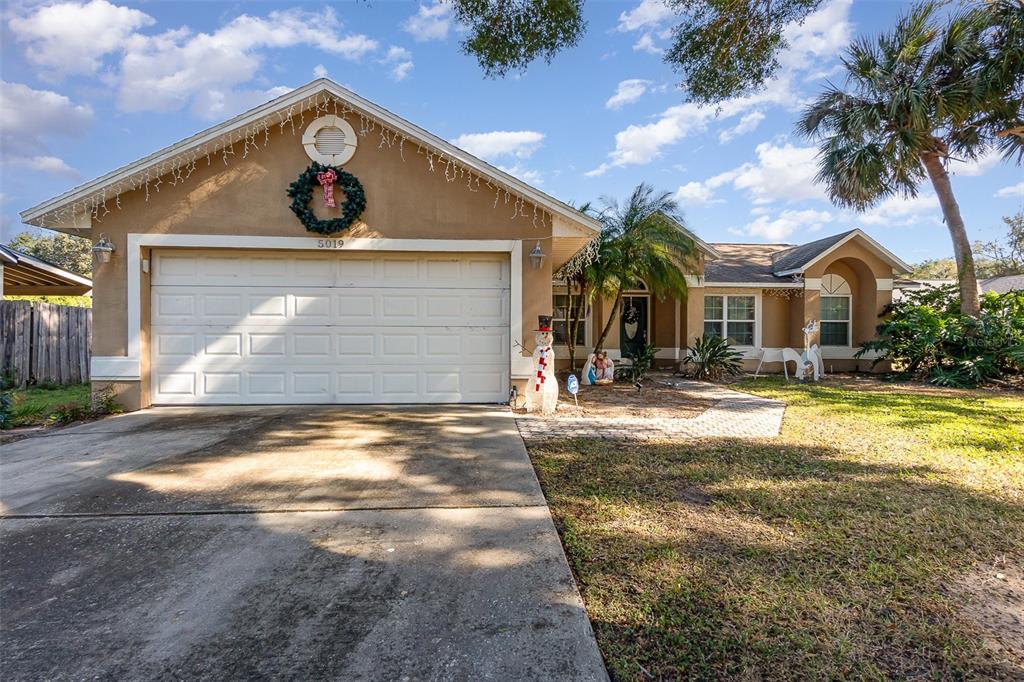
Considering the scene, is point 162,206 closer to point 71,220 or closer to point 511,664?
point 71,220

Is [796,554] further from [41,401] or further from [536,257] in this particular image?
[41,401]

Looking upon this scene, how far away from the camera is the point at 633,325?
14547mm

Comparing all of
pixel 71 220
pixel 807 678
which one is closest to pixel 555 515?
pixel 807 678

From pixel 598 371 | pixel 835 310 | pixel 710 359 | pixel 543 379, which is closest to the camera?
pixel 543 379

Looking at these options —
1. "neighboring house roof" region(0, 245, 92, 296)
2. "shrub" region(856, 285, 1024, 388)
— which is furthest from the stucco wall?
"shrub" region(856, 285, 1024, 388)

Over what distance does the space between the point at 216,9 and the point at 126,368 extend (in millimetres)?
6874

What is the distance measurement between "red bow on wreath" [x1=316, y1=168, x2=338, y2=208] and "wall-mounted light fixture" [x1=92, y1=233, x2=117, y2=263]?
128 inches

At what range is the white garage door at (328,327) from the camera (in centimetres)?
748

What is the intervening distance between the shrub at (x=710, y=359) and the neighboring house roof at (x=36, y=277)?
15899mm

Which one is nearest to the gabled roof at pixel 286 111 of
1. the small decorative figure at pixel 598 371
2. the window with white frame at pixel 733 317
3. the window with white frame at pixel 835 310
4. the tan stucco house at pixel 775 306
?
the small decorative figure at pixel 598 371

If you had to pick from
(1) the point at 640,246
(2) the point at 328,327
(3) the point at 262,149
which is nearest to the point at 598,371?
(1) the point at 640,246

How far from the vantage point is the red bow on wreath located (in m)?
7.27

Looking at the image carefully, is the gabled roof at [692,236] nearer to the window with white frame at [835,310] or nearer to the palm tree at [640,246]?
the palm tree at [640,246]

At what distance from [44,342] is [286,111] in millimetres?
8373
